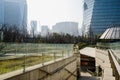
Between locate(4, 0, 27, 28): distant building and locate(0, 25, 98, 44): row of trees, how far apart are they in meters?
78.1

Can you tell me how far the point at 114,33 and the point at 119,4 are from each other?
219ft

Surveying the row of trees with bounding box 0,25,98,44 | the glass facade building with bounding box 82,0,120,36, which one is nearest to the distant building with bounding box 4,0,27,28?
the glass facade building with bounding box 82,0,120,36

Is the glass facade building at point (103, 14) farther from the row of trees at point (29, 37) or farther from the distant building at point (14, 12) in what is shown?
the distant building at point (14, 12)

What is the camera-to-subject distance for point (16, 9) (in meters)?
170

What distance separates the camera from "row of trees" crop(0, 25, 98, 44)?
5174 centimetres

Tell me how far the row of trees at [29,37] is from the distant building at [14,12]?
7808 centimetres

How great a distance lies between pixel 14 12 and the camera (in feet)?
538

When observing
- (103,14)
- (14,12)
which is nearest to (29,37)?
(103,14)

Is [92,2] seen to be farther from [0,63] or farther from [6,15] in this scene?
[0,63]

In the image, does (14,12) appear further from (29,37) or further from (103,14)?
(29,37)

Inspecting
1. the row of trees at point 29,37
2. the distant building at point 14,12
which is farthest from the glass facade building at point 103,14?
the distant building at point 14,12

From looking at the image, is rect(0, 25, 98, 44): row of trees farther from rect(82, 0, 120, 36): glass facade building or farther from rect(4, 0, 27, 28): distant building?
rect(4, 0, 27, 28): distant building

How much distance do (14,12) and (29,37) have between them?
105047 millimetres

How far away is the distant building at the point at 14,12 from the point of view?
151500 mm
